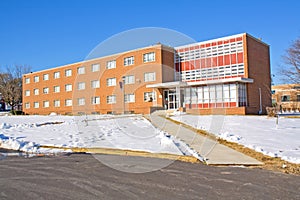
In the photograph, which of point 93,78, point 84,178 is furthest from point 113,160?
point 93,78

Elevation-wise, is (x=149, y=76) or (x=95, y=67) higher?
(x=95, y=67)

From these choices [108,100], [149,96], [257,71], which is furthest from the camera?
[108,100]

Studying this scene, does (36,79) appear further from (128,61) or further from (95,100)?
(128,61)

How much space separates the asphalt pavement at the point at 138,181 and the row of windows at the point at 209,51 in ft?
88.3

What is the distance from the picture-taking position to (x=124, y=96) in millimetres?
38219

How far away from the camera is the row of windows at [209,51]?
31.6 meters

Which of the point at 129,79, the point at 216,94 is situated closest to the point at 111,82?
the point at 129,79

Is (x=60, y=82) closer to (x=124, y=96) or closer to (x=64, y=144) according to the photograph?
(x=124, y=96)

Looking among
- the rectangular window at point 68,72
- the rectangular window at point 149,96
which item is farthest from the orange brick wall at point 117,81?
the rectangular window at point 68,72

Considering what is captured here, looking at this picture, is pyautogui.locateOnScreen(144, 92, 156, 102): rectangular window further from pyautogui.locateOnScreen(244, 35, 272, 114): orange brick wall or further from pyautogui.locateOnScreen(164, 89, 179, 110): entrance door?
pyautogui.locateOnScreen(244, 35, 272, 114): orange brick wall

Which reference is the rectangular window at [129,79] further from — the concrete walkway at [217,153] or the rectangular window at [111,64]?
the concrete walkway at [217,153]

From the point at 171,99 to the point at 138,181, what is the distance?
2877cm

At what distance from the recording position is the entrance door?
110ft

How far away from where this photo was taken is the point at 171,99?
34062mm
